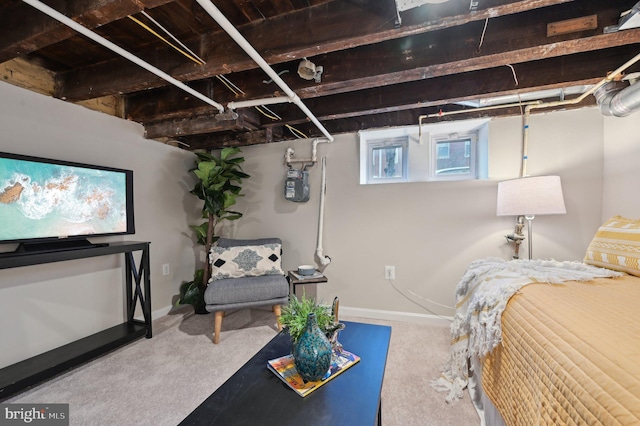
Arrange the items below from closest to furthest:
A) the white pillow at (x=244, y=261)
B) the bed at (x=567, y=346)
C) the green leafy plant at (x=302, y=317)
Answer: the bed at (x=567, y=346)
the green leafy plant at (x=302, y=317)
the white pillow at (x=244, y=261)

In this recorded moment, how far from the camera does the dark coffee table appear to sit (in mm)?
808

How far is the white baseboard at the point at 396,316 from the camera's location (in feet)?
7.89

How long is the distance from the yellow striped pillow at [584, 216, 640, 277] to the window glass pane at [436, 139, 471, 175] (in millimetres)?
1180

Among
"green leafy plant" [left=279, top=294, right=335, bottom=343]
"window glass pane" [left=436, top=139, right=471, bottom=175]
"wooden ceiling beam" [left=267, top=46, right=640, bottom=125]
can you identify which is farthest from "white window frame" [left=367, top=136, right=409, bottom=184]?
"green leafy plant" [left=279, top=294, right=335, bottom=343]

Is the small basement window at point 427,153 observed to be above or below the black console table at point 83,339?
above

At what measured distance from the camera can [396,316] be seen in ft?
8.30

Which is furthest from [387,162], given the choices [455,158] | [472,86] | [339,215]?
[472,86]

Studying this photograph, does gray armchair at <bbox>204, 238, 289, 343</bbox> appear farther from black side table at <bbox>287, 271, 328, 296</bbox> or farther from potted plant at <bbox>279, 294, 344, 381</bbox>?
potted plant at <bbox>279, 294, 344, 381</bbox>

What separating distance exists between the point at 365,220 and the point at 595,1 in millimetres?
1995

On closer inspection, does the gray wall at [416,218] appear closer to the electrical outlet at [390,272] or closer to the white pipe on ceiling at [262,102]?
the electrical outlet at [390,272]

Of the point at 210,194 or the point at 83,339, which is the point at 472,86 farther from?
the point at 83,339

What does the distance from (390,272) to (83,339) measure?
2.64 m

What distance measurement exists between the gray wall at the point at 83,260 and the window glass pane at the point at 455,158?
9.50ft

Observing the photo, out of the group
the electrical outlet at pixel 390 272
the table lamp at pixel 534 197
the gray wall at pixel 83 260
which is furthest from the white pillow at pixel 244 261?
the table lamp at pixel 534 197
